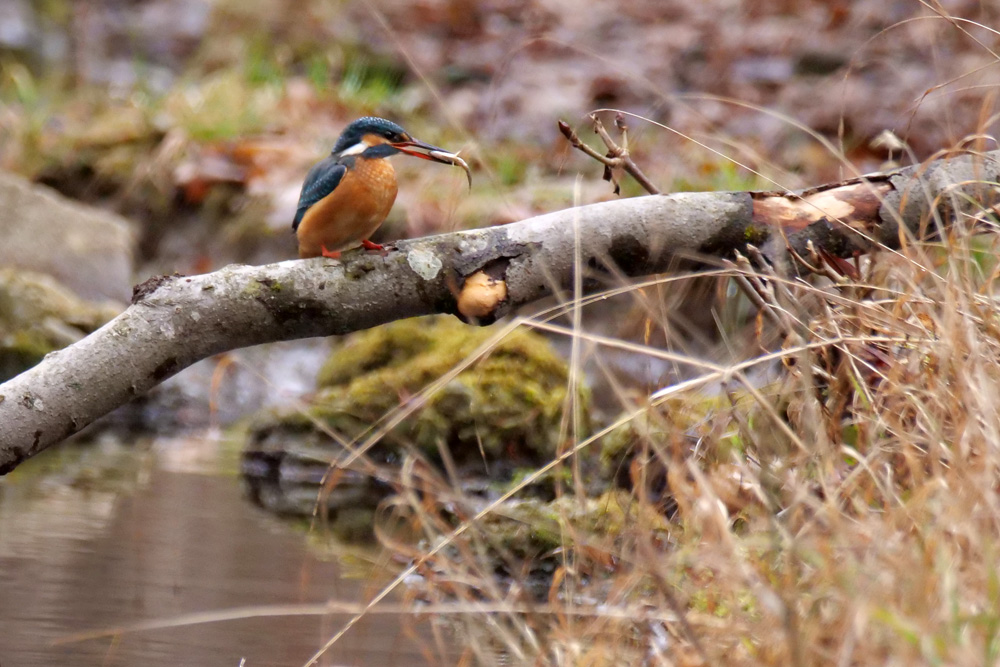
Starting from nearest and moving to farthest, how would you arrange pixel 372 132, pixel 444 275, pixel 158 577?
pixel 444 275 < pixel 372 132 < pixel 158 577

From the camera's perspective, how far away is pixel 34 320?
224 inches

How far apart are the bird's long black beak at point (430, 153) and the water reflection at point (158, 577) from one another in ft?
3.11

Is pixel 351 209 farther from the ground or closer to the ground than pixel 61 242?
farther from the ground

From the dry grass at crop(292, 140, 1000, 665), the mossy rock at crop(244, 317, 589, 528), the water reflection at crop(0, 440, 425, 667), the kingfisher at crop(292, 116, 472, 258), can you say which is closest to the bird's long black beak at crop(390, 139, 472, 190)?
the kingfisher at crop(292, 116, 472, 258)

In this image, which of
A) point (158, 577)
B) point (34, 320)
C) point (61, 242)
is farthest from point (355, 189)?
point (61, 242)

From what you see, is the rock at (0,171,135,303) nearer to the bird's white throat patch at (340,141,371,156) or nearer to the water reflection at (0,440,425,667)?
the water reflection at (0,440,425,667)

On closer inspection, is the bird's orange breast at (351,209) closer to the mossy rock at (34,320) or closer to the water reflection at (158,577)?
the water reflection at (158,577)

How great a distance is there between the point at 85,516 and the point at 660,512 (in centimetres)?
206

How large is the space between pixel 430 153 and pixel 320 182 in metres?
0.35

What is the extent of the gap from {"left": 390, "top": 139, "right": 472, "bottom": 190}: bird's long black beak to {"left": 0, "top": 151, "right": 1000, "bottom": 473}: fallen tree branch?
18cm

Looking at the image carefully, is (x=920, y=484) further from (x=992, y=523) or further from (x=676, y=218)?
(x=676, y=218)

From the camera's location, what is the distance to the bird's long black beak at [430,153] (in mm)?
2504

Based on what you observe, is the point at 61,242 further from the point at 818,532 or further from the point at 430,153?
the point at 818,532

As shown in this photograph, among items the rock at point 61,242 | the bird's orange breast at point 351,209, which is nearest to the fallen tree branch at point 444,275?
the bird's orange breast at point 351,209
